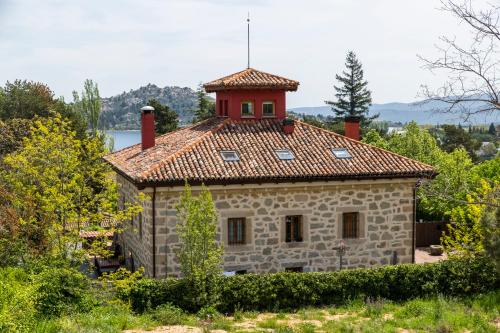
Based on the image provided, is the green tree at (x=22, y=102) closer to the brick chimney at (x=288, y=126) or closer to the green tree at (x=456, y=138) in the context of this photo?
the brick chimney at (x=288, y=126)

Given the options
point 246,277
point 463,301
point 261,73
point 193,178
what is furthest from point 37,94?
point 463,301

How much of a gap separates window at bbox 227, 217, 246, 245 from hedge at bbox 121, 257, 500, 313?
3355mm

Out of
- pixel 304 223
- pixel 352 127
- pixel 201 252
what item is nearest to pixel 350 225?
pixel 304 223

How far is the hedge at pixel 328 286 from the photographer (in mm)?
16828

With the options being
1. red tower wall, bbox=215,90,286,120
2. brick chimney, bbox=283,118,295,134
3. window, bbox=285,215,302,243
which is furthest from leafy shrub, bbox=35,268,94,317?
red tower wall, bbox=215,90,286,120

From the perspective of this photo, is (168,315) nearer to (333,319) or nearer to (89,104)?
(333,319)

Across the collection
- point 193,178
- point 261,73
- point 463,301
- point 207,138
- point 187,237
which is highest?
point 261,73

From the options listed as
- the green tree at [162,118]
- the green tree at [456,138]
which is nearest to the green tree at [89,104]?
the green tree at [162,118]

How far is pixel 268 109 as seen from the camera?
→ 25531 mm

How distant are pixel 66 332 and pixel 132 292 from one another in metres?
3.74

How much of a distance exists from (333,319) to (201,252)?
4.09 m

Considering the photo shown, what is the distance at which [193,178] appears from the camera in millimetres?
19578

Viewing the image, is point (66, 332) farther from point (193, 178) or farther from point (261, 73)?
point (261, 73)

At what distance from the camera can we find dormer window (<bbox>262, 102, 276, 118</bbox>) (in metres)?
25.4
